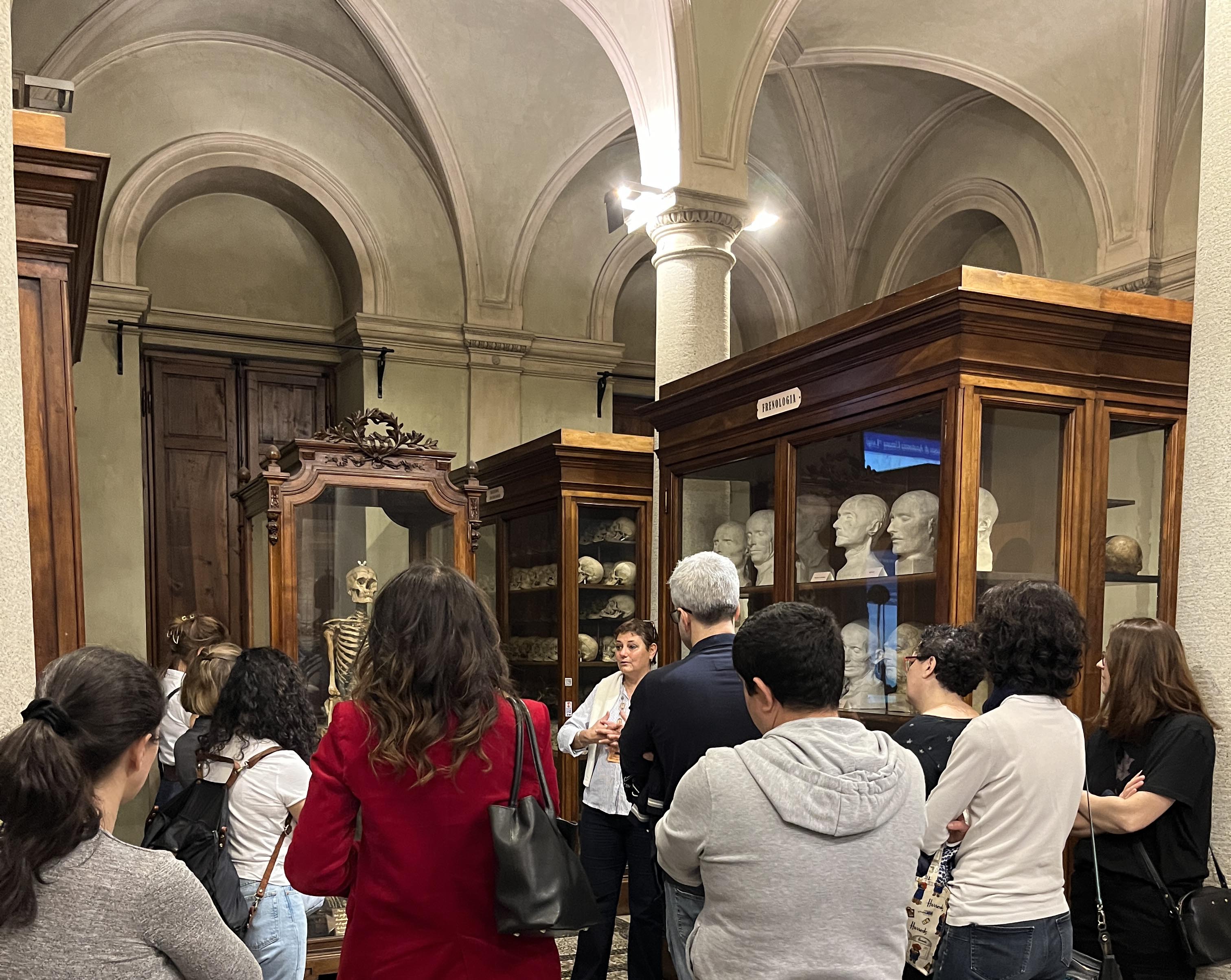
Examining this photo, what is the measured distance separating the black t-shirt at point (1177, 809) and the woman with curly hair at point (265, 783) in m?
2.37

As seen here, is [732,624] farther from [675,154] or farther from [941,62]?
[941,62]

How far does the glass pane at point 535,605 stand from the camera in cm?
762

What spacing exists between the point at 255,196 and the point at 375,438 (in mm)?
5213

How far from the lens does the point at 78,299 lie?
4.37 meters

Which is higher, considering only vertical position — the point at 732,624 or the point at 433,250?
the point at 433,250

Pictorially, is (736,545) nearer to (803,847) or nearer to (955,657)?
(955,657)

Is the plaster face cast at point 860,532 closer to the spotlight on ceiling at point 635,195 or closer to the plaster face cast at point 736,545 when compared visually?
the plaster face cast at point 736,545

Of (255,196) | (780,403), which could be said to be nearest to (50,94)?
(780,403)

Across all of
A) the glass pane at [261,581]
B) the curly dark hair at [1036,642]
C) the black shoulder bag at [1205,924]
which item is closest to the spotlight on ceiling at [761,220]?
the glass pane at [261,581]

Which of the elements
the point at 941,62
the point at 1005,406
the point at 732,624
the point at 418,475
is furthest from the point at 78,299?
the point at 941,62

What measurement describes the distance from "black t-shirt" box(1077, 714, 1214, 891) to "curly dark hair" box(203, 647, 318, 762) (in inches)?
94.7

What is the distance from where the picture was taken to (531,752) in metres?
2.22

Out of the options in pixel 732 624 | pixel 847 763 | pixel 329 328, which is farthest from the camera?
pixel 329 328

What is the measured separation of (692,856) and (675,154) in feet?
17.6
